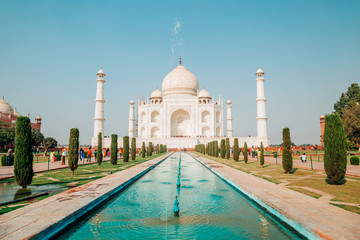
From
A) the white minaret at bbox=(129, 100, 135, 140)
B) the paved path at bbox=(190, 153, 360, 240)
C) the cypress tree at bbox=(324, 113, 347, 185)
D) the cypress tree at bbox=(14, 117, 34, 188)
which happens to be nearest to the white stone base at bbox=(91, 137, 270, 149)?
the white minaret at bbox=(129, 100, 135, 140)

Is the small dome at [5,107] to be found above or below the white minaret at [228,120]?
above

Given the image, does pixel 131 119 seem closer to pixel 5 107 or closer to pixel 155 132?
pixel 155 132

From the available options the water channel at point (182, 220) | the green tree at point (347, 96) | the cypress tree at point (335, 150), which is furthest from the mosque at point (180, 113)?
the water channel at point (182, 220)

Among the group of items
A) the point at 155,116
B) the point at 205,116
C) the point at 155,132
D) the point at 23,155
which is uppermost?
the point at 155,116

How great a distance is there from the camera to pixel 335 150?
245 inches

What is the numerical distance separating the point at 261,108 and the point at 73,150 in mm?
27534

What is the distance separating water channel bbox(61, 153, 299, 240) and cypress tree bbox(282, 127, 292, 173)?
3.64 m

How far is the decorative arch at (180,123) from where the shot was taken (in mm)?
39947

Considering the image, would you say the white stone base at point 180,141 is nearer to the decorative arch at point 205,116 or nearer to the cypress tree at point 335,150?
the decorative arch at point 205,116

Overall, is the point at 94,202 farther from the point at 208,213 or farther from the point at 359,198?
the point at 359,198

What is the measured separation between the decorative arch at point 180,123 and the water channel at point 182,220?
3451 cm

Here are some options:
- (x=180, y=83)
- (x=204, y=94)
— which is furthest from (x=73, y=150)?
(x=204, y=94)

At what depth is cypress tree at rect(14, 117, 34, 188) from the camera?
5.60 metres

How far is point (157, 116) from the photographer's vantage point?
39969 mm
